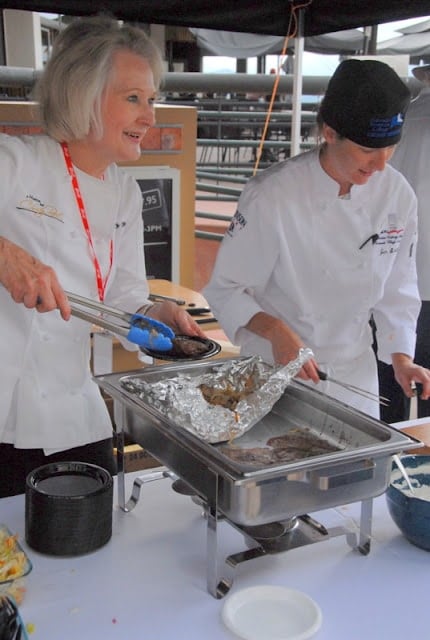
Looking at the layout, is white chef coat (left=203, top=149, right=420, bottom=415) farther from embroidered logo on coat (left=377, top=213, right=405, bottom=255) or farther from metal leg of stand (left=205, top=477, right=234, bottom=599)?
metal leg of stand (left=205, top=477, right=234, bottom=599)

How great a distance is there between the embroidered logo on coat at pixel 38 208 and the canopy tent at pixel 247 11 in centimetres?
70

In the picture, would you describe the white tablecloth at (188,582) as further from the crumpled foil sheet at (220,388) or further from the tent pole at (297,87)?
the tent pole at (297,87)

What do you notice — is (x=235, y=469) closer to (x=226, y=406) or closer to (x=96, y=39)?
(x=226, y=406)

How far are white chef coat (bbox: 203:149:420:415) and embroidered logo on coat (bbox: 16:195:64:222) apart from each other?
15.6 inches

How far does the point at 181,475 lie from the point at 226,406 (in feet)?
0.64

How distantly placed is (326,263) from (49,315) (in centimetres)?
62

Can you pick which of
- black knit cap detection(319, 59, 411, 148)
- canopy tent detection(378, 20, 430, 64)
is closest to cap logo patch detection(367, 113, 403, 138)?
black knit cap detection(319, 59, 411, 148)

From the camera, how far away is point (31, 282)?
1.15 meters

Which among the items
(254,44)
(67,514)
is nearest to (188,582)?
(67,514)

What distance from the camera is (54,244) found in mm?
1437

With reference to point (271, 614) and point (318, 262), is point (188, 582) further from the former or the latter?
point (318, 262)

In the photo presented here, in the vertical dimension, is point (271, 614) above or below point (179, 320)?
below

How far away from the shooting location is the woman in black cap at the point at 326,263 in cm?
161

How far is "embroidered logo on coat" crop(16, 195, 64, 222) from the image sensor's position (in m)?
1.41
